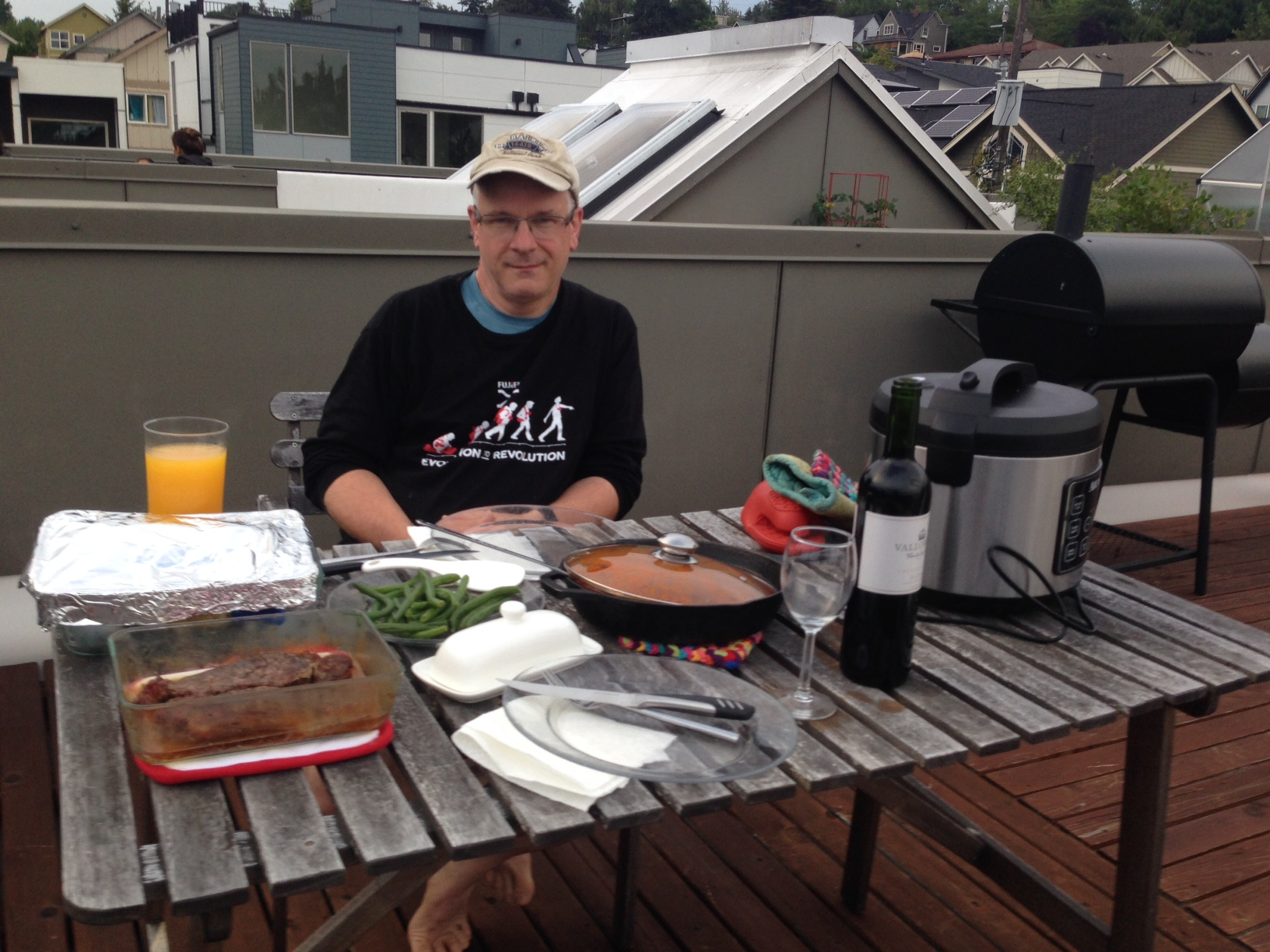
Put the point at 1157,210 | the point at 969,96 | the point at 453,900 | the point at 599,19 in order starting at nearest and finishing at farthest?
1. the point at 453,900
2. the point at 1157,210
3. the point at 969,96
4. the point at 599,19

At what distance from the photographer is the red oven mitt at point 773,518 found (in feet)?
6.28

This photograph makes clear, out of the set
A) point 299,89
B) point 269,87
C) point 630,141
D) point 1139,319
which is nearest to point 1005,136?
point 299,89

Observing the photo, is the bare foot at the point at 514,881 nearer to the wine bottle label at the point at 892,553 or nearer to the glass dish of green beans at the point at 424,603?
the glass dish of green beans at the point at 424,603

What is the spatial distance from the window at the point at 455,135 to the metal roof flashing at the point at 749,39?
932 inches

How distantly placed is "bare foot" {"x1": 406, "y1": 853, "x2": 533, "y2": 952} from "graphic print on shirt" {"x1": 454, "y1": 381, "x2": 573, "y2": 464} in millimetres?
890

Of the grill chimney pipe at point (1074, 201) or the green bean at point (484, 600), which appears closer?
the green bean at point (484, 600)

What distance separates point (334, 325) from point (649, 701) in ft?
7.80

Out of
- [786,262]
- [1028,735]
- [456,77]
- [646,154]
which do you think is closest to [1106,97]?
[456,77]

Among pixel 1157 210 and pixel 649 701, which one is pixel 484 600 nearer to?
pixel 649 701

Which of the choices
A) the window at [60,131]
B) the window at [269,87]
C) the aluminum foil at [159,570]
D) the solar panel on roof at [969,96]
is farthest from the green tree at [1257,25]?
the aluminum foil at [159,570]

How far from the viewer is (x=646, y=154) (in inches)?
282

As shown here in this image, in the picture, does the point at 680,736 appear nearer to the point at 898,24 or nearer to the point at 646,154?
the point at 646,154

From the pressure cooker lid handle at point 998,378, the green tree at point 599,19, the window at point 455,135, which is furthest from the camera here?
the green tree at point 599,19

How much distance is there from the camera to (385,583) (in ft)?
5.42
